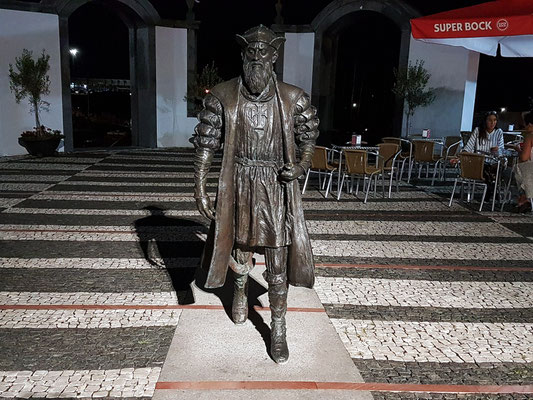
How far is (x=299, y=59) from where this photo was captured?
16.3 m

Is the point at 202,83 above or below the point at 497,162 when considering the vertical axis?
above

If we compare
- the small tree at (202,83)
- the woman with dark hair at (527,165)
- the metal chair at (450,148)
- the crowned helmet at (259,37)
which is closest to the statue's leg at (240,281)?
the crowned helmet at (259,37)

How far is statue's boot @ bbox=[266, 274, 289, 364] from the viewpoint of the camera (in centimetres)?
343

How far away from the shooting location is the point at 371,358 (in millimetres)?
3545

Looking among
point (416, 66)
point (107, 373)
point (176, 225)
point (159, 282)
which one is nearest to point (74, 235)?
point (176, 225)

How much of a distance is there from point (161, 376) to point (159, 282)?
1728 millimetres

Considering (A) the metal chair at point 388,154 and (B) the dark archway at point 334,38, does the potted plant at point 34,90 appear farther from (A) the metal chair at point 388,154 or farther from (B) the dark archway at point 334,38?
(A) the metal chair at point 388,154

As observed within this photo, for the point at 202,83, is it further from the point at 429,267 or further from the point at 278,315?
the point at 278,315

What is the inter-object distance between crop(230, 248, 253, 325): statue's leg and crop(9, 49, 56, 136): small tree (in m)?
11.6

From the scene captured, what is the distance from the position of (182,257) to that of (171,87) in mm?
11980

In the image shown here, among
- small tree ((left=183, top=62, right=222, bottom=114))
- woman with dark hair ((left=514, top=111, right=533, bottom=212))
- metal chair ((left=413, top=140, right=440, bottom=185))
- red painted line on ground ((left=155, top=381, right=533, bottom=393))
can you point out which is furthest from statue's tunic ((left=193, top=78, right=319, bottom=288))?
small tree ((left=183, top=62, right=222, bottom=114))

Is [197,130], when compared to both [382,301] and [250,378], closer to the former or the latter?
[250,378]

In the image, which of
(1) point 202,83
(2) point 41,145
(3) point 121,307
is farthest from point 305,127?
(1) point 202,83

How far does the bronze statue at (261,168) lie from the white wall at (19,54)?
1217cm
